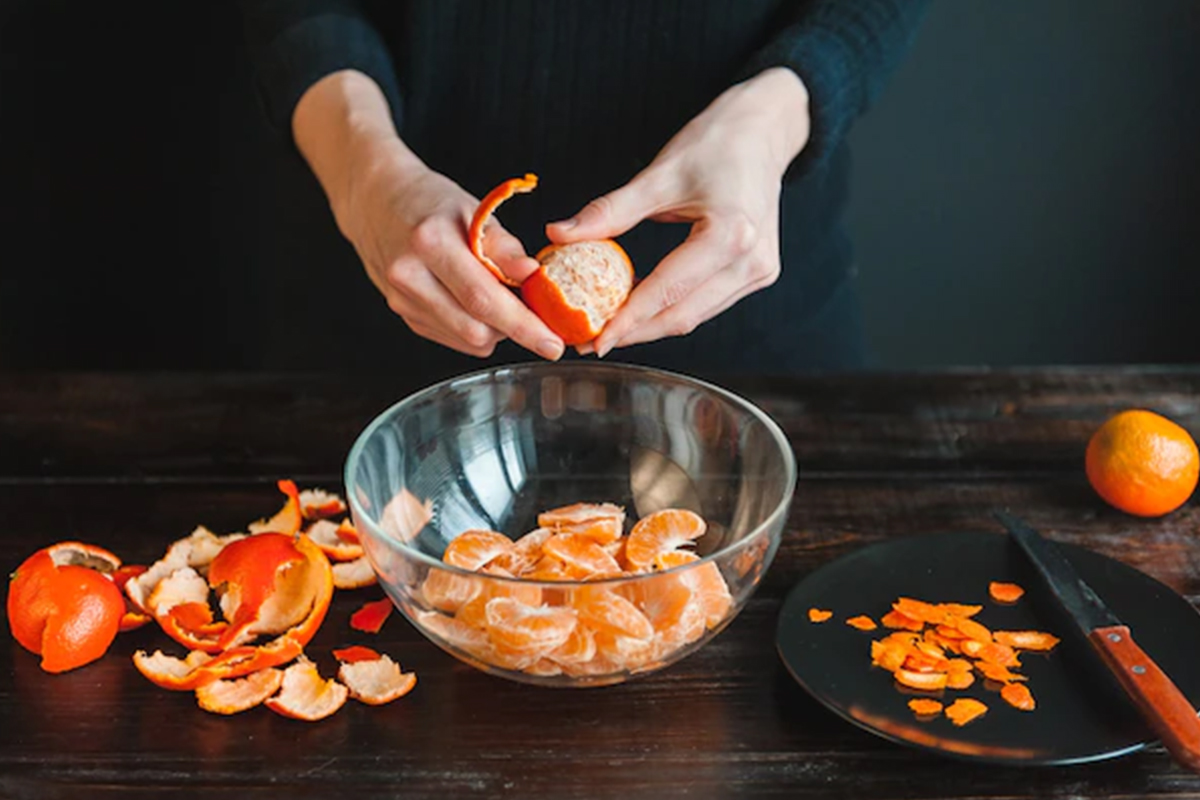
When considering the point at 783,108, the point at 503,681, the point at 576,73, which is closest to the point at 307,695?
the point at 503,681

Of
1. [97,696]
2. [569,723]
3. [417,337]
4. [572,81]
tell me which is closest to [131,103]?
[417,337]

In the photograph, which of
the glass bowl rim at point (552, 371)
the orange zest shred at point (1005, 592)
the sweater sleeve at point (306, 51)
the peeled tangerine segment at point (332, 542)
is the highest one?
the sweater sleeve at point (306, 51)

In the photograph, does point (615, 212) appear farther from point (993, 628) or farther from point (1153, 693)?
point (1153, 693)

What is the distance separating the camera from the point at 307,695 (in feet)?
3.77

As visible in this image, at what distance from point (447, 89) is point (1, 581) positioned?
2.79 ft

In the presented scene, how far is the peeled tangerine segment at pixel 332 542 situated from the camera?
4.46 feet

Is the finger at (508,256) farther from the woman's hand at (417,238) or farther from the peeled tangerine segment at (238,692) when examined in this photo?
the peeled tangerine segment at (238,692)

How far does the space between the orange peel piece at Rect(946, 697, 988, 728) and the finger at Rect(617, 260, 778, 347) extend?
0.44 metres

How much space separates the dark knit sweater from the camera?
65.6 inches

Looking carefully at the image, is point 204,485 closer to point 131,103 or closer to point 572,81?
point 572,81

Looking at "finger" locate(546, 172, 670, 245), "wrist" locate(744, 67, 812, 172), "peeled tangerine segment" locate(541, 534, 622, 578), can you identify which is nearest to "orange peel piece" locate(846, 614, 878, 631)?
"peeled tangerine segment" locate(541, 534, 622, 578)

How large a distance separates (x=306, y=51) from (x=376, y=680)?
2.79ft

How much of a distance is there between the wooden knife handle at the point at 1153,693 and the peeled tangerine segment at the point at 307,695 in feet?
2.12

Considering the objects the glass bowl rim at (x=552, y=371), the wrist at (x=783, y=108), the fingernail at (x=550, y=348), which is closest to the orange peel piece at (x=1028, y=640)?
the glass bowl rim at (x=552, y=371)
